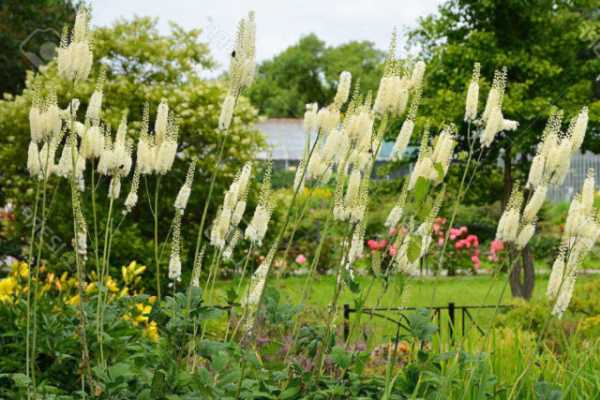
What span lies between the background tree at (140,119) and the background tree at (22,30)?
8.53 m

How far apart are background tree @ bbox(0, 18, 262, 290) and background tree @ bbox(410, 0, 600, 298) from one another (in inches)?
113

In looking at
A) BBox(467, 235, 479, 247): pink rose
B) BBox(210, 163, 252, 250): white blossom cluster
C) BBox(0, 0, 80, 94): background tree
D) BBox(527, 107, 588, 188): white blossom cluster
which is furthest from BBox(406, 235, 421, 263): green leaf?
BBox(0, 0, 80, 94): background tree

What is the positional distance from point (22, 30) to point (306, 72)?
783 inches

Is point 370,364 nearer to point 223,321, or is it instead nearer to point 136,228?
point 223,321

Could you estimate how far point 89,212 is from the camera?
9.21 m

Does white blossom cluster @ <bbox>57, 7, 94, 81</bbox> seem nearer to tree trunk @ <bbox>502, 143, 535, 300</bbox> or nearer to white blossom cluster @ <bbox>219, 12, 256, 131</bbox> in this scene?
white blossom cluster @ <bbox>219, 12, 256, 131</bbox>

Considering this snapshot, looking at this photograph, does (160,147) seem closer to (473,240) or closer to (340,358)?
(340,358)

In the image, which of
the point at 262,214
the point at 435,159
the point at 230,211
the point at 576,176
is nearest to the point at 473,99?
the point at 435,159

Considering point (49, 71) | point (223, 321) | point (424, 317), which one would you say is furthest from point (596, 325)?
point (49, 71)

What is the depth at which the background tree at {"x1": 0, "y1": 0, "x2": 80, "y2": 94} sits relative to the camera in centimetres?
1891

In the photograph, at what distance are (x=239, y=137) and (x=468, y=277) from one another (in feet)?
21.3

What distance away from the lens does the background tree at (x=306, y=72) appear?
35.4 metres

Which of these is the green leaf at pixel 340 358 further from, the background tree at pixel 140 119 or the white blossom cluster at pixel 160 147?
the background tree at pixel 140 119

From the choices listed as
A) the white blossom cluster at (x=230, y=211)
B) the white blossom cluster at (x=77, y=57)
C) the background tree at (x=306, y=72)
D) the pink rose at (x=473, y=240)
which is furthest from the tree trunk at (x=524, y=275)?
the background tree at (x=306, y=72)
